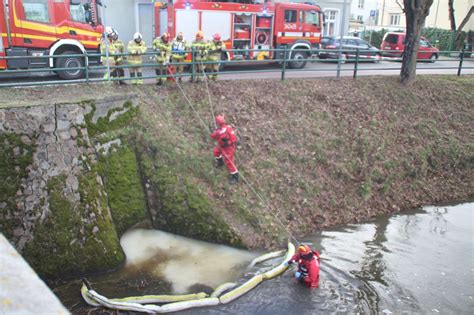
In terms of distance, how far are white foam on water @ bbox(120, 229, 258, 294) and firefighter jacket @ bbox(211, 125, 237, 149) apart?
7.36ft

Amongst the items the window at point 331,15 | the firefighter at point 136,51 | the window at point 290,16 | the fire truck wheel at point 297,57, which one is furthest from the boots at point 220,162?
the window at point 331,15

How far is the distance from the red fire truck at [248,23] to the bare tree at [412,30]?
3.71m

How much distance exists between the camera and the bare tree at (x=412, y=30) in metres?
15.1

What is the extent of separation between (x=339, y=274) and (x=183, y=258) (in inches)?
121

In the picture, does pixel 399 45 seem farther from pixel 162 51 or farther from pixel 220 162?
pixel 220 162

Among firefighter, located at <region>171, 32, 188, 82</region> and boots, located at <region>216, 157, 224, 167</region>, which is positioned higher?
firefighter, located at <region>171, 32, 188, 82</region>

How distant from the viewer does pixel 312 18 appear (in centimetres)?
2056

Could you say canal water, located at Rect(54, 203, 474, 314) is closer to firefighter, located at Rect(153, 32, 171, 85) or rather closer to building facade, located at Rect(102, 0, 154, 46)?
firefighter, located at Rect(153, 32, 171, 85)

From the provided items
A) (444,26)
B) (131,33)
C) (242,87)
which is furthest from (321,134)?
(444,26)

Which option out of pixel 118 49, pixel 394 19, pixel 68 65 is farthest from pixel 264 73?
pixel 394 19

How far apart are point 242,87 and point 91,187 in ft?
19.9

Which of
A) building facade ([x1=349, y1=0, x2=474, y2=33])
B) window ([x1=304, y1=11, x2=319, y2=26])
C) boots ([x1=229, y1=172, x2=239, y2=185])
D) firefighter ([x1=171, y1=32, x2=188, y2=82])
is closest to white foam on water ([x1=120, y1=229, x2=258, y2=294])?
boots ([x1=229, y1=172, x2=239, y2=185])

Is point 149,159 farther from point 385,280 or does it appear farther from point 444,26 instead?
point 444,26

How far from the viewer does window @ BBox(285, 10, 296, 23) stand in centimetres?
1983
